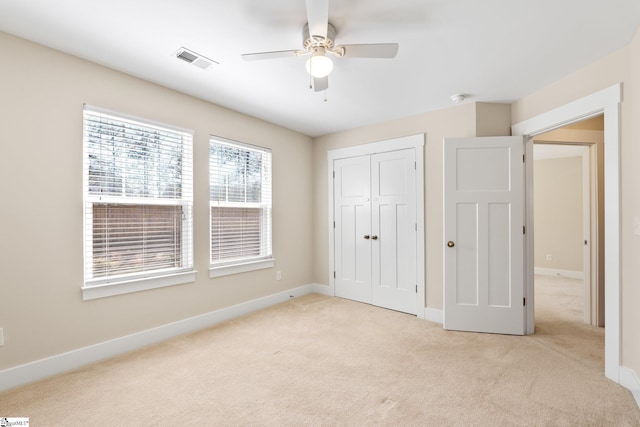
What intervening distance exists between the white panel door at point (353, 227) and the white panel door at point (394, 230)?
4.2 inches

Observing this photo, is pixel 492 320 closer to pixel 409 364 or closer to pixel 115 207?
pixel 409 364

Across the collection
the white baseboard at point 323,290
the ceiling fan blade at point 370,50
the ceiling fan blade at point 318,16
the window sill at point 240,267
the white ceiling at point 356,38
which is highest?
the white ceiling at point 356,38


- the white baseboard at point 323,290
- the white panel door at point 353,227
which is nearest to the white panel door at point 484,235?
the white panel door at point 353,227

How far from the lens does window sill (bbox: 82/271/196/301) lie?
2555 millimetres

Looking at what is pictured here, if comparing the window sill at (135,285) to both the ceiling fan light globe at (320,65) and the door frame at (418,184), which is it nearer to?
the ceiling fan light globe at (320,65)

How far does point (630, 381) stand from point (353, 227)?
3039mm

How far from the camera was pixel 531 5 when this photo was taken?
→ 1.84 metres

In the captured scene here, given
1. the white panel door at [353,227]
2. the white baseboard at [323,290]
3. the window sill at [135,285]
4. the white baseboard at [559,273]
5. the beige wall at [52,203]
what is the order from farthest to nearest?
the white baseboard at [559,273]
the white baseboard at [323,290]
the white panel door at [353,227]
the window sill at [135,285]
the beige wall at [52,203]

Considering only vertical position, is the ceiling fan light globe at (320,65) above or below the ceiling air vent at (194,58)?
below

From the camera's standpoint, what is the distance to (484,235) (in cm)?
327

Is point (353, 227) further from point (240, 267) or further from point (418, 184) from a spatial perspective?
point (240, 267)

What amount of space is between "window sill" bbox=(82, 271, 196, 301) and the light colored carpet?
56 cm

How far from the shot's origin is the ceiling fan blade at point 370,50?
75.9 inches

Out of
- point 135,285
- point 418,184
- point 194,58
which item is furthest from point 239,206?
point 418,184
